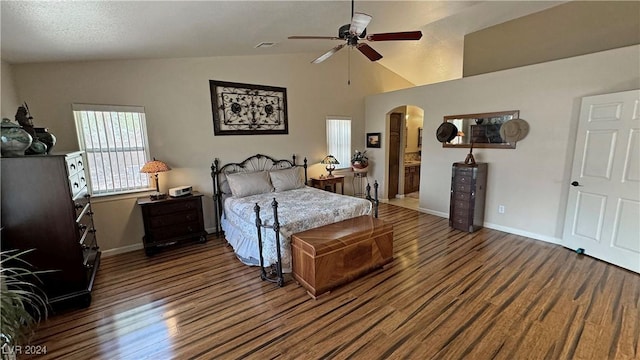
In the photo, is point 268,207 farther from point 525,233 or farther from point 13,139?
point 525,233

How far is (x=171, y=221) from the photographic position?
3.90m

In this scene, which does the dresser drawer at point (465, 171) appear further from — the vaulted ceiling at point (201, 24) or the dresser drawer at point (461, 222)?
the vaulted ceiling at point (201, 24)

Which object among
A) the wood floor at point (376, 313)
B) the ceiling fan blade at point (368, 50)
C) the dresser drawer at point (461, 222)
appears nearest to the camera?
the wood floor at point (376, 313)

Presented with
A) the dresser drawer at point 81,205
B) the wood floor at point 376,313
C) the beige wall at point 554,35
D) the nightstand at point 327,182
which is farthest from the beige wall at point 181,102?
the beige wall at point 554,35

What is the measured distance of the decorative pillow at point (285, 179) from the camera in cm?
475

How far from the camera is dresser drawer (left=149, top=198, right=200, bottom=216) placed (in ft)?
12.3

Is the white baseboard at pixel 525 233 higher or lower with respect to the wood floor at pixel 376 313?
higher

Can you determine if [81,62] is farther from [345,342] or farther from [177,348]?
[345,342]

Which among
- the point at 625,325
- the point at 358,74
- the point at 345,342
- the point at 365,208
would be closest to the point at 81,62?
the point at 365,208

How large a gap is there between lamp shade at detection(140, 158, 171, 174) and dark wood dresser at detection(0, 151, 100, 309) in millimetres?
997

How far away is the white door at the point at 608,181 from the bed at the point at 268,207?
2717 millimetres

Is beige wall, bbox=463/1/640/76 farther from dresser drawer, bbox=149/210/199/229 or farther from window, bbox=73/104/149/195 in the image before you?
window, bbox=73/104/149/195

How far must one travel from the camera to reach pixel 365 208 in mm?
3750

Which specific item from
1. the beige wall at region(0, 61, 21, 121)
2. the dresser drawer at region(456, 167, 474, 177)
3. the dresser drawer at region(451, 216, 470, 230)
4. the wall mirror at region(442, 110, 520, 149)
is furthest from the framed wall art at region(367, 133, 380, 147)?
the beige wall at region(0, 61, 21, 121)
